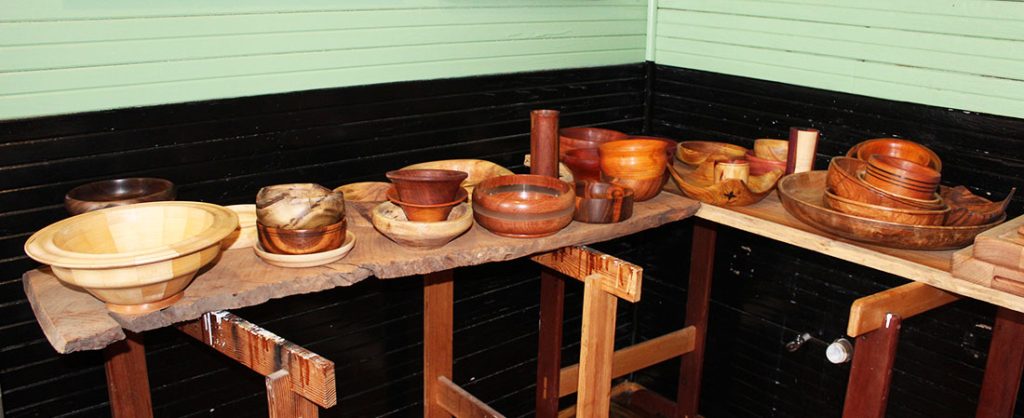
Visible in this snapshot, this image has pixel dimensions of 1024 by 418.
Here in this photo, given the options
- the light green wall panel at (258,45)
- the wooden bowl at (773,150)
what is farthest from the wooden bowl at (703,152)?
the light green wall panel at (258,45)

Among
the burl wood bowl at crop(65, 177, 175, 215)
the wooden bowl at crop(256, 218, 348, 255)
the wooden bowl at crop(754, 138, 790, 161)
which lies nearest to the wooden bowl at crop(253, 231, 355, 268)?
the wooden bowl at crop(256, 218, 348, 255)

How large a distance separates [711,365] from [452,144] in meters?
1.77

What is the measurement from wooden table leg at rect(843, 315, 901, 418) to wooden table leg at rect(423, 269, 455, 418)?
148 centimetres

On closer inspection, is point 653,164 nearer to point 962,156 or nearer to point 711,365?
point 962,156

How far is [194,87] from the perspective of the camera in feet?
9.61

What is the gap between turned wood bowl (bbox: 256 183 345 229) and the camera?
249cm

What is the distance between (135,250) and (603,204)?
1.39 metres

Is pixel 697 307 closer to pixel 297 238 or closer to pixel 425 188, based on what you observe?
pixel 425 188

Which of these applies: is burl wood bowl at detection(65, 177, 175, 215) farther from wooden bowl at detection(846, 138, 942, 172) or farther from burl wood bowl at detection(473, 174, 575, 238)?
wooden bowl at detection(846, 138, 942, 172)

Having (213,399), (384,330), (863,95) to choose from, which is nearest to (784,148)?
(863,95)

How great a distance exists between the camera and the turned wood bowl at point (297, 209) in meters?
2.49

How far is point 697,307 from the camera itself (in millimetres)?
4027

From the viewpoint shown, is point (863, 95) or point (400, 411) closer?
point (863, 95)

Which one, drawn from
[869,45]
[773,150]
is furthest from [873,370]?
[869,45]
